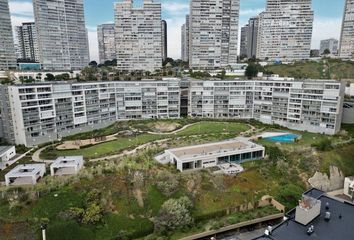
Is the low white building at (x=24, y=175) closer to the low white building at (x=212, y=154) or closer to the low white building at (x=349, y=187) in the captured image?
the low white building at (x=212, y=154)

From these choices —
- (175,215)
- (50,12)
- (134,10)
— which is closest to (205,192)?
(175,215)

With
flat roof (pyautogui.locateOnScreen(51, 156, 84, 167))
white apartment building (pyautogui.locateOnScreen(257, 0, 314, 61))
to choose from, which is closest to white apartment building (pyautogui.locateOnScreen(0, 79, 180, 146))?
flat roof (pyautogui.locateOnScreen(51, 156, 84, 167))

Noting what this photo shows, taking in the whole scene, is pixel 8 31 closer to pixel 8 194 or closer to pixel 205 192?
pixel 8 194

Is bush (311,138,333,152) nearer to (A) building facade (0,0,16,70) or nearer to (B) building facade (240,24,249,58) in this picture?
(A) building facade (0,0,16,70)

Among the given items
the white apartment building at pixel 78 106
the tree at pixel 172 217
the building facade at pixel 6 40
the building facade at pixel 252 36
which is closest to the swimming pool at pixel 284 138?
the white apartment building at pixel 78 106

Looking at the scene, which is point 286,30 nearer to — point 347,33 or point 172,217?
point 347,33

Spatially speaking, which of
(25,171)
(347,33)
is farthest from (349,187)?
(347,33)
